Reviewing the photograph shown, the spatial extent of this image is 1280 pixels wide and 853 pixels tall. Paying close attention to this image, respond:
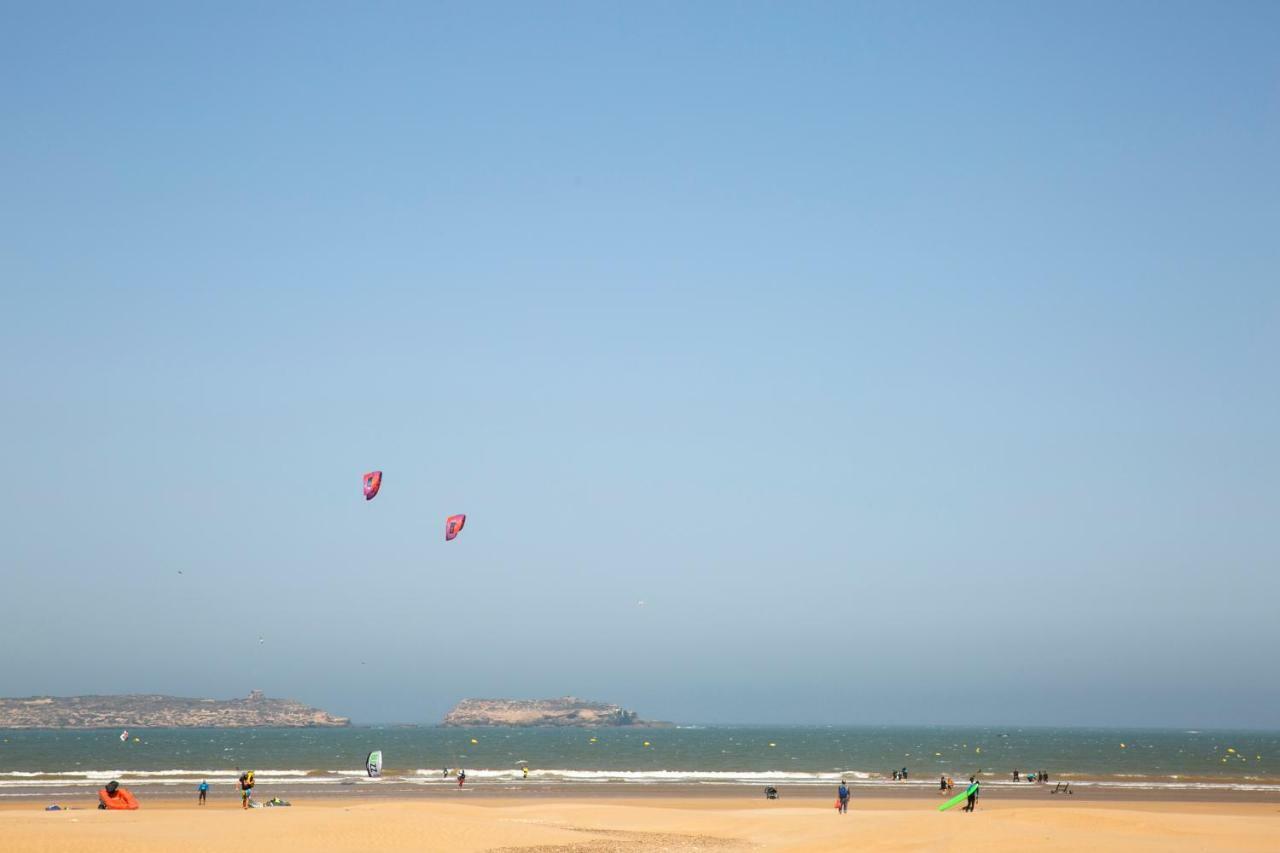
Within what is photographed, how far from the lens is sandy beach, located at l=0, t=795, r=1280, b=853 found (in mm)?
24672

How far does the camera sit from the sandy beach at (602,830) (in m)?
24.7

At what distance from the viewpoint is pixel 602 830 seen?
29688mm

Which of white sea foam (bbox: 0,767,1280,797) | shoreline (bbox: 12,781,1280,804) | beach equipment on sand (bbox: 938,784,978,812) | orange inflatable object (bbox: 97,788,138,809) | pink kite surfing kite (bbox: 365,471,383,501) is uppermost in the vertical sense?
pink kite surfing kite (bbox: 365,471,383,501)

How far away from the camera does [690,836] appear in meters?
28.4

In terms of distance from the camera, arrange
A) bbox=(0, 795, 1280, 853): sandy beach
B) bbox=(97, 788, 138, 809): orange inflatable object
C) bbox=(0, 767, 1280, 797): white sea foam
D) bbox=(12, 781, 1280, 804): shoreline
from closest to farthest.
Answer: bbox=(0, 795, 1280, 853): sandy beach → bbox=(97, 788, 138, 809): orange inflatable object → bbox=(12, 781, 1280, 804): shoreline → bbox=(0, 767, 1280, 797): white sea foam

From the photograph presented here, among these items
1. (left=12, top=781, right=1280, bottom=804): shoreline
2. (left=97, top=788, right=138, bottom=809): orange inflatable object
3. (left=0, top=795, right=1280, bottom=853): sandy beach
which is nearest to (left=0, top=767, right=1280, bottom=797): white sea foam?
(left=12, top=781, right=1280, bottom=804): shoreline

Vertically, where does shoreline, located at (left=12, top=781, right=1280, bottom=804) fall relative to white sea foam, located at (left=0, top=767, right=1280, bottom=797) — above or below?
above

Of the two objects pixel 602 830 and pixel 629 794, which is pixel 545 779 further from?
pixel 602 830

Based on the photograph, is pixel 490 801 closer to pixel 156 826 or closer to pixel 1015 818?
pixel 156 826

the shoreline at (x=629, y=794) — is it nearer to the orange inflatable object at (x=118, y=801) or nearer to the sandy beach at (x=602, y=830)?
the orange inflatable object at (x=118, y=801)

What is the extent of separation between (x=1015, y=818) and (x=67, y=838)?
2273cm

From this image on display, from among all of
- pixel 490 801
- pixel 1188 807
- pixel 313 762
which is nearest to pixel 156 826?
pixel 490 801

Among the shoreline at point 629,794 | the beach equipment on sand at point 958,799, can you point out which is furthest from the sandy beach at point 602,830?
the shoreline at point 629,794

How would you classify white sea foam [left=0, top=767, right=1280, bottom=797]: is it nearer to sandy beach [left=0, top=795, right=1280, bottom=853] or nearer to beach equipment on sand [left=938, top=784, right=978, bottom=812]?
beach equipment on sand [left=938, top=784, right=978, bottom=812]
